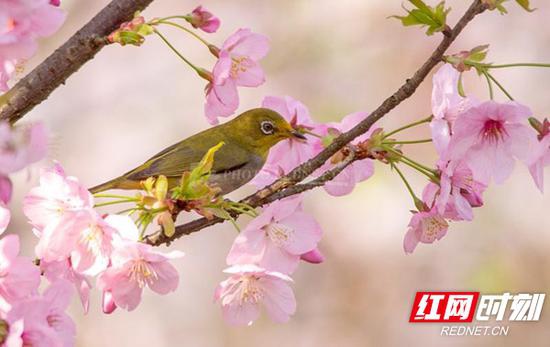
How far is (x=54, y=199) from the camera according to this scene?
1.31m

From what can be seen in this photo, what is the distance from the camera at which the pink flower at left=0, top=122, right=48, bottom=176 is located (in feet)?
2.94

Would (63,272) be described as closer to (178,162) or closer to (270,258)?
(270,258)

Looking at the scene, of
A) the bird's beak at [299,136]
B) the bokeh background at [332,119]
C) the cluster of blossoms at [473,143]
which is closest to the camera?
the cluster of blossoms at [473,143]

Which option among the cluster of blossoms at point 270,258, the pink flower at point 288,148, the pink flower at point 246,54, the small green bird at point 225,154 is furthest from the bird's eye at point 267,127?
the cluster of blossoms at point 270,258

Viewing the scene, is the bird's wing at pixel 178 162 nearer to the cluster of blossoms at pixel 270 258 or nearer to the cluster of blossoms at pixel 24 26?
the cluster of blossoms at pixel 270 258

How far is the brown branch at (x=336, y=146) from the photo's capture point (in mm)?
1264

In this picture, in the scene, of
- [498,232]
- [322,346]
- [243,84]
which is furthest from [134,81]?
[243,84]

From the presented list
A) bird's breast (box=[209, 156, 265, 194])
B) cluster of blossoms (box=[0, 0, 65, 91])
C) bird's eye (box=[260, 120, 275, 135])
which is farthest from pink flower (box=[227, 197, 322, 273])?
bird's eye (box=[260, 120, 275, 135])

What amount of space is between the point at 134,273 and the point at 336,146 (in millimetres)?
330

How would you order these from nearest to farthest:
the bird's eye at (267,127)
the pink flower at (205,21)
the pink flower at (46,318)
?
the pink flower at (46,318) → the pink flower at (205,21) → the bird's eye at (267,127)

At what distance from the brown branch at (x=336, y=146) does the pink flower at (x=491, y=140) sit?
0.12 m

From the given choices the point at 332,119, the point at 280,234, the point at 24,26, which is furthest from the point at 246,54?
the point at 332,119

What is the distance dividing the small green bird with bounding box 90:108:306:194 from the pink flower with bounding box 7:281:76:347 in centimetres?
107

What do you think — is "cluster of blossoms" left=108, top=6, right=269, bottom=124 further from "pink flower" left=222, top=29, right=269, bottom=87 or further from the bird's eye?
the bird's eye
